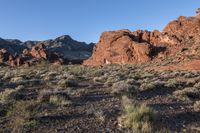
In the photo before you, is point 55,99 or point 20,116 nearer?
point 20,116

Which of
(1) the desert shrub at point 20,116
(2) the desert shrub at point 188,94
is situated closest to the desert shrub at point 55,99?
(1) the desert shrub at point 20,116

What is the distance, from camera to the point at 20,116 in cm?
891

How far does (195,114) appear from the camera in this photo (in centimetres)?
995

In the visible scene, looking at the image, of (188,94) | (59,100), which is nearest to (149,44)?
(188,94)

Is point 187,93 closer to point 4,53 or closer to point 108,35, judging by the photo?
point 108,35

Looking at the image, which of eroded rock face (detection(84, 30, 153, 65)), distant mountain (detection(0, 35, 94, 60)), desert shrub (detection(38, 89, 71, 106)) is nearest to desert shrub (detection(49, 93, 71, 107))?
desert shrub (detection(38, 89, 71, 106))

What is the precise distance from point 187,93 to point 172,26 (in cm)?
5377

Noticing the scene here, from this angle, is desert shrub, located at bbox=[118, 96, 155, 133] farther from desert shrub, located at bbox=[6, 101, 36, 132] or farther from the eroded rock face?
the eroded rock face

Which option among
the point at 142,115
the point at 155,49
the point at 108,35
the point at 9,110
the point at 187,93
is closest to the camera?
the point at 142,115

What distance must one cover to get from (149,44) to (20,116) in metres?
53.3

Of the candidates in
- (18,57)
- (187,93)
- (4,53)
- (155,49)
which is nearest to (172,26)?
(155,49)

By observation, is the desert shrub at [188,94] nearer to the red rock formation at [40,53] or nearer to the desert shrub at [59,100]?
the desert shrub at [59,100]

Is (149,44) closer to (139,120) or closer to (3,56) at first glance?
(3,56)

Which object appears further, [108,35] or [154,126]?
[108,35]
